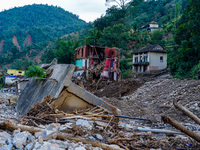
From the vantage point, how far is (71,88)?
533 centimetres

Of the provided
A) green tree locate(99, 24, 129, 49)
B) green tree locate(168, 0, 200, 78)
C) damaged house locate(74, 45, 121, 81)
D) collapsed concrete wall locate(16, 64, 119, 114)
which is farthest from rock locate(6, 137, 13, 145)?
green tree locate(99, 24, 129, 49)

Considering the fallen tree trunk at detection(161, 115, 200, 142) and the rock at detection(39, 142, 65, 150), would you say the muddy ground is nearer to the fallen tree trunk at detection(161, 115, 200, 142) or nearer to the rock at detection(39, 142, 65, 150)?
the fallen tree trunk at detection(161, 115, 200, 142)

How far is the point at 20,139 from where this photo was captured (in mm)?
2838

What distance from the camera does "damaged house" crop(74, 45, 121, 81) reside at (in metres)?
22.7

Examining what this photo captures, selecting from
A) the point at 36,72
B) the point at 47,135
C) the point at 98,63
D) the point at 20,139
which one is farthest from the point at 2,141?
the point at 98,63

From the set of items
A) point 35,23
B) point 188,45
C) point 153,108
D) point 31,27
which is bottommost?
point 153,108

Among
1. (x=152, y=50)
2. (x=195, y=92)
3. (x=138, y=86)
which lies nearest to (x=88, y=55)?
(x=138, y=86)

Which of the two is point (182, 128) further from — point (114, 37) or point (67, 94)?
point (114, 37)

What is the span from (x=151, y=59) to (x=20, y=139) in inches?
1183

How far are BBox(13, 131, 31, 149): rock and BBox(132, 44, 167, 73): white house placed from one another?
1155 inches

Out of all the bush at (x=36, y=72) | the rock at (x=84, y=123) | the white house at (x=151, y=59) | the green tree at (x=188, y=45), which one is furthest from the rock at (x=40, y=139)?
the white house at (x=151, y=59)

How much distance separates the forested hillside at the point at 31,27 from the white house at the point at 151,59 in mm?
49354

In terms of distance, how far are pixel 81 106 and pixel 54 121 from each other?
1.44 metres

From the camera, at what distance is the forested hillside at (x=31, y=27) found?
244 feet
